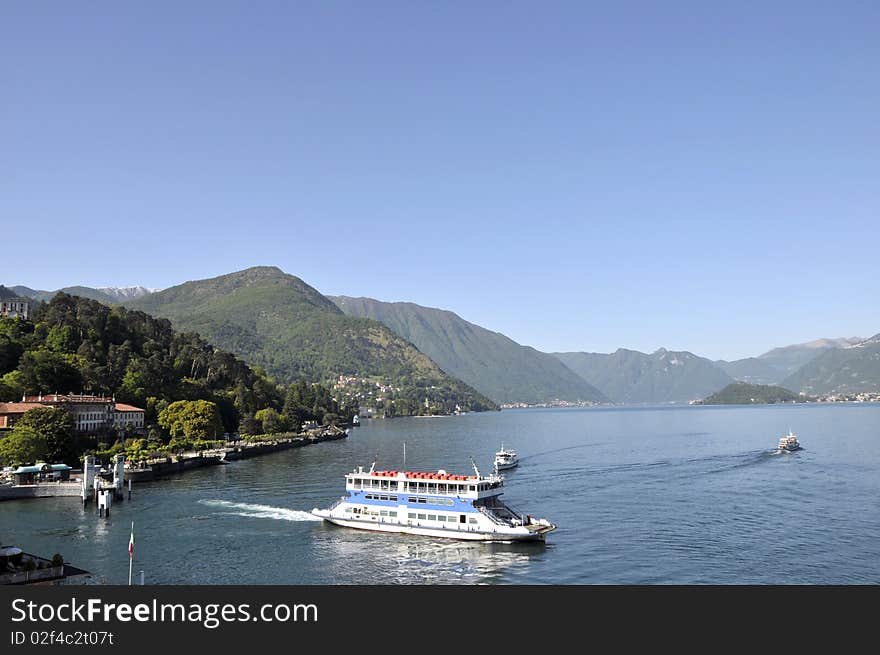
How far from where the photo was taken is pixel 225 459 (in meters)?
136

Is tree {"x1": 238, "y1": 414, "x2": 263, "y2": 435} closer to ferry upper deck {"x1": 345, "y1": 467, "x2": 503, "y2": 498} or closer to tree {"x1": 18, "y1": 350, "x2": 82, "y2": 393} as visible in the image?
tree {"x1": 18, "y1": 350, "x2": 82, "y2": 393}

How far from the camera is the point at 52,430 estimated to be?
4220 inches

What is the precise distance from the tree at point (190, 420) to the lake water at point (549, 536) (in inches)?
1125

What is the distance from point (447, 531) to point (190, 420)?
3752 inches

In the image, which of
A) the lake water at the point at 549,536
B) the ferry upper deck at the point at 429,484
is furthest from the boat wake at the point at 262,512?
the ferry upper deck at the point at 429,484

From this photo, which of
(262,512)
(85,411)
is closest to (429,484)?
(262,512)

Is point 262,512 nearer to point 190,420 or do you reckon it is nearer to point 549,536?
point 549,536

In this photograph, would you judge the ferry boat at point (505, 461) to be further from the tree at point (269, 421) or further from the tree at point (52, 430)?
the tree at point (269, 421)

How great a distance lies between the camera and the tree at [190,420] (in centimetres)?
14588

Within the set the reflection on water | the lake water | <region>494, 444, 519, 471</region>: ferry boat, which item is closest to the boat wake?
the lake water

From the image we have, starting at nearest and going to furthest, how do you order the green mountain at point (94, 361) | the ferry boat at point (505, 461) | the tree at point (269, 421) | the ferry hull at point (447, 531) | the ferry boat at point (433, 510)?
the ferry hull at point (447, 531)
the ferry boat at point (433, 510)
the ferry boat at point (505, 461)
the green mountain at point (94, 361)
the tree at point (269, 421)
